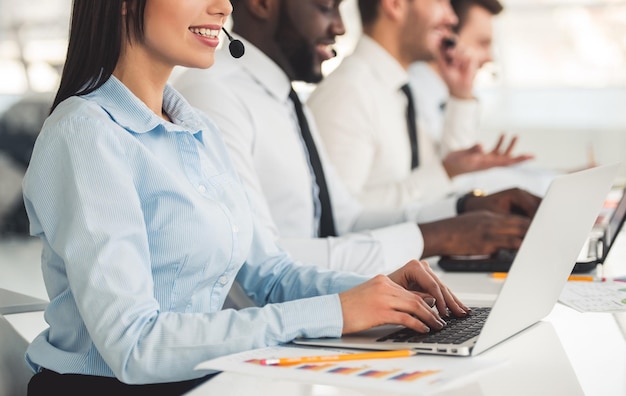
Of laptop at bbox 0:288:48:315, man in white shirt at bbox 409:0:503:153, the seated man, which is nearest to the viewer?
laptop at bbox 0:288:48:315

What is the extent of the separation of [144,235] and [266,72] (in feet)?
3.70

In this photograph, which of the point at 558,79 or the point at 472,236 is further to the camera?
the point at 558,79

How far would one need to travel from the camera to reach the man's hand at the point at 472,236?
2031 mm

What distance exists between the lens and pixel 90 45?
4.25 ft

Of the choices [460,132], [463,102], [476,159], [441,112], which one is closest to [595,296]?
[476,159]

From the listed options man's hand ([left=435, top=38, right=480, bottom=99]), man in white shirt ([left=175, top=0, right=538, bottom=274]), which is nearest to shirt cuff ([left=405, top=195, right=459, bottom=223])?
man in white shirt ([left=175, top=0, right=538, bottom=274])

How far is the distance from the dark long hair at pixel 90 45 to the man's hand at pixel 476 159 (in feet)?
6.50

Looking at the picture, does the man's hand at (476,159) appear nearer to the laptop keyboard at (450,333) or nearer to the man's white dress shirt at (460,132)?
the man's white dress shirt at (460,132)

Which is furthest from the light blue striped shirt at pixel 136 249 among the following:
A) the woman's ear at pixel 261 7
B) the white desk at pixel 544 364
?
the woman's ear at pixel 261 7

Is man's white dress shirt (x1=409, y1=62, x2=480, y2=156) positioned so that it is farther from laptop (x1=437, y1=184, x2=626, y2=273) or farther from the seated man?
laptop (x1=437, y1=184, x2=626, y2=273)

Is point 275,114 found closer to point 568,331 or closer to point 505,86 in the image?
point 568,331

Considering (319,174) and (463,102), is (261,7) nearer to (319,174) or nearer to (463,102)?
(319,174)

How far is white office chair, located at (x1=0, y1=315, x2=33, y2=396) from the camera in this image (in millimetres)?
1276

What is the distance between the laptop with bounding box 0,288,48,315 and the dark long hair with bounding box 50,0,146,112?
350 millimetres
